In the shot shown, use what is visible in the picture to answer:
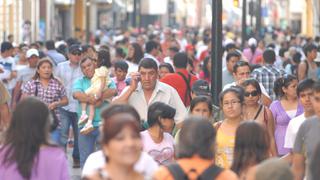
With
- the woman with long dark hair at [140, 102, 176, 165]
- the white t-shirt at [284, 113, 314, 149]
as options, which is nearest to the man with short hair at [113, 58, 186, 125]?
the woman with long dark hair at [140, 102, 176, 165]

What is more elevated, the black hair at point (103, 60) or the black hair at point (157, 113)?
the black hair at point (103, 60)

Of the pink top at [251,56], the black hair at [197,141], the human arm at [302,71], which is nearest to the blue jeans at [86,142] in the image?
the human arm at [302,71]

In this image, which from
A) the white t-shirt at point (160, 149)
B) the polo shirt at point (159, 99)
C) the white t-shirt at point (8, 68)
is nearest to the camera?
the white t-shirt at point (160, 149)

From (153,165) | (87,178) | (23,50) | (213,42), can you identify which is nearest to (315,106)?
(153,165)

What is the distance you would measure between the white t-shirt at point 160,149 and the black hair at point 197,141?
10.2ft

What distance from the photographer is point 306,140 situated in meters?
9.78

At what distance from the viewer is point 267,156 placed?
8562 mm

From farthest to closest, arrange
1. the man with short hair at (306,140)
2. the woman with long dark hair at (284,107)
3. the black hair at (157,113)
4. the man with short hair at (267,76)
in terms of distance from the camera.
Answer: the man with short hair at (267,76) → the woman with long dark hair at (284,107) → the black hair at (157,113) → the man with short hair at (306,140)

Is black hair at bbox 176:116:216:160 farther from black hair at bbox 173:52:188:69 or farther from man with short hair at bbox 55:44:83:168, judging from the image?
man with short hair at bbox 55:44:83:168

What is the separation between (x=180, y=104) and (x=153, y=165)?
5.43 meters

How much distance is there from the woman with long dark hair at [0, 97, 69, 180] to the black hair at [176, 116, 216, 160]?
3.32 feet

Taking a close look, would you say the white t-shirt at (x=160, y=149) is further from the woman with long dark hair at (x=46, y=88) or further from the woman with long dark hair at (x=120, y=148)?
the woman with long dark hair at (x=46, y=88)

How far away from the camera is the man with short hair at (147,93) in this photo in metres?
13.2

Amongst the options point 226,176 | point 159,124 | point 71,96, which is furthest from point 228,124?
point 71,96
